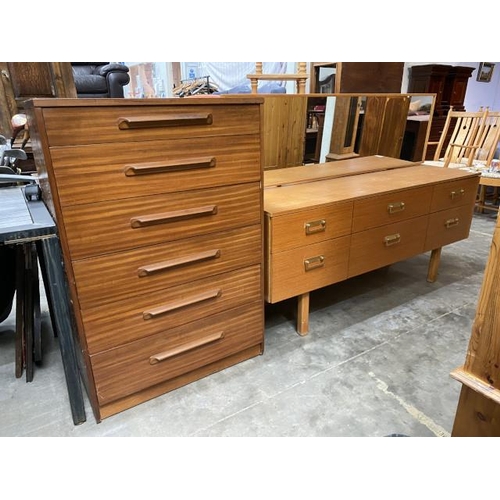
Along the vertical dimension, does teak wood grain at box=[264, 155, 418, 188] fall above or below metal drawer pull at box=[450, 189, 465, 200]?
above

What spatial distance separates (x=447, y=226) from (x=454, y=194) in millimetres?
203

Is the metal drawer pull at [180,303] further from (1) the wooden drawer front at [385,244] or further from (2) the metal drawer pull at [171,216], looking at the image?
(1) the wooden drawer front at [385,244]

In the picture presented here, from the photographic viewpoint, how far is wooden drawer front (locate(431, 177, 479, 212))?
2219 mm

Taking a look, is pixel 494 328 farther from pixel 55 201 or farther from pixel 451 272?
pixel 451 272

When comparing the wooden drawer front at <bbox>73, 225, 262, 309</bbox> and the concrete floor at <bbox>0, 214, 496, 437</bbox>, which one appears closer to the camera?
the wooden drawer front at <bbox>73, 225, 262, 309</bbox>

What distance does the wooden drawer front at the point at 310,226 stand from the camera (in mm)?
1609

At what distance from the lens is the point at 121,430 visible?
54.4 inches

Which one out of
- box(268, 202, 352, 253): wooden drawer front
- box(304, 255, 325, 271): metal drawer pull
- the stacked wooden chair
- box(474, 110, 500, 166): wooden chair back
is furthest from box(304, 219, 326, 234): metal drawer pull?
box(474, 110, 500, 166): wooden chair back

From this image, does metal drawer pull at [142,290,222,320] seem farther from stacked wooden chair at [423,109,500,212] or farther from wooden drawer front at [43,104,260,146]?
stacked wooden chair at [423,109,500,212]

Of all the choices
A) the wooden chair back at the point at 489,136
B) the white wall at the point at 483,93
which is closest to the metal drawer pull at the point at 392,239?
the wooden chair back at the point at 489,136

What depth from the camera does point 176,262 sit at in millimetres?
1363

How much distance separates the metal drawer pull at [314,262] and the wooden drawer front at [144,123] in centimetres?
66

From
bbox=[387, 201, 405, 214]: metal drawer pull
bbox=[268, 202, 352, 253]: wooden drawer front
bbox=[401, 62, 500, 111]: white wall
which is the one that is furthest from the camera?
bbox=[401, 62, 500, 111]: white wall

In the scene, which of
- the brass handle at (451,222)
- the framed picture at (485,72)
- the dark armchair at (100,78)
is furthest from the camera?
the framed picture at (485,72)
